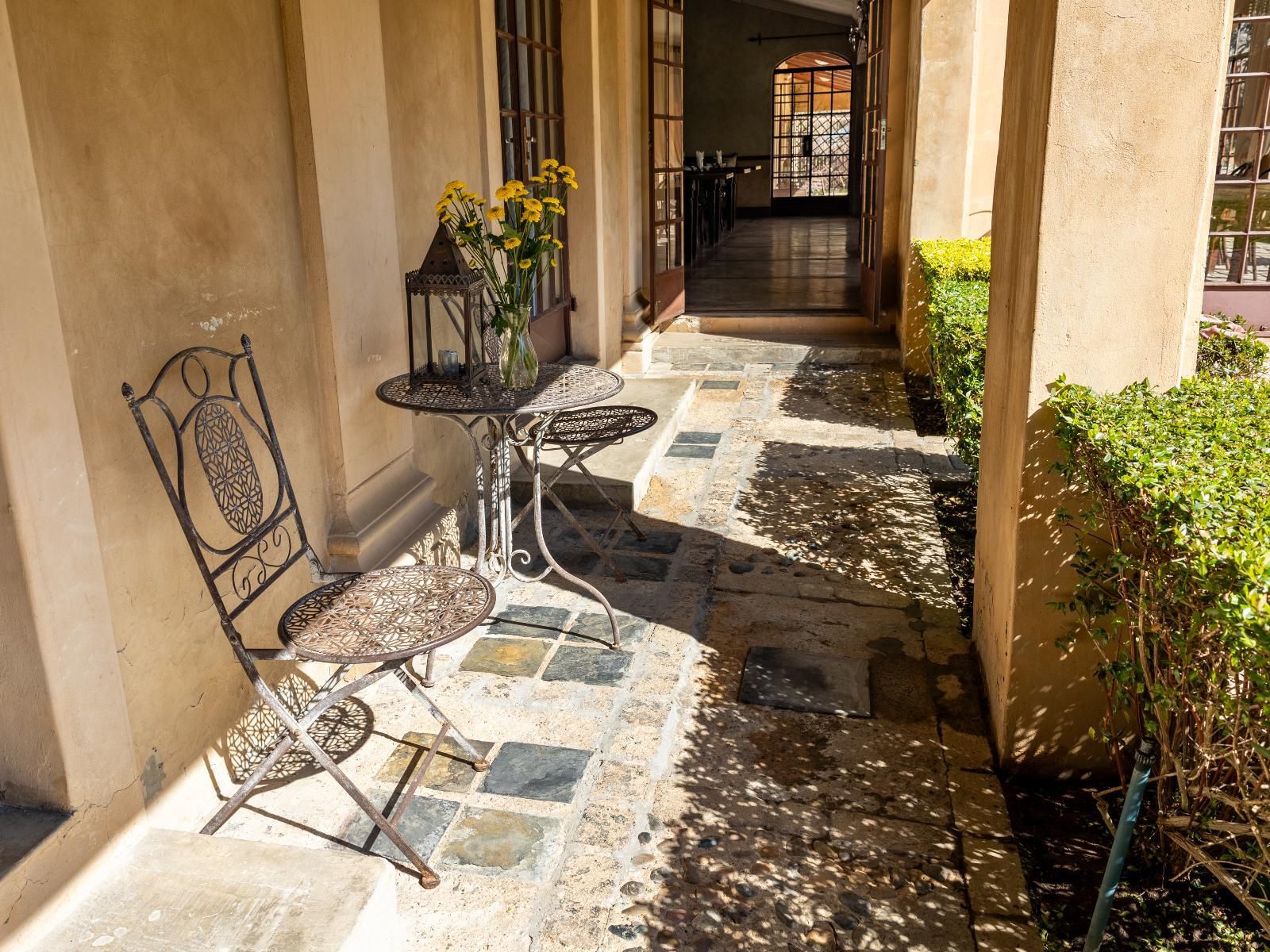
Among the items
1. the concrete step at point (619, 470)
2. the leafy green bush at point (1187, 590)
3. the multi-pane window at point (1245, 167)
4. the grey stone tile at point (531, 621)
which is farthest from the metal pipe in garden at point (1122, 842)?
the multi-pane window at point (1245, 167)

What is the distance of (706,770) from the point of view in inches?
110

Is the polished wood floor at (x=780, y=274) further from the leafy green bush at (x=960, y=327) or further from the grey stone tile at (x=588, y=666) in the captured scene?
the grey stone tile at (x=588, y=666)

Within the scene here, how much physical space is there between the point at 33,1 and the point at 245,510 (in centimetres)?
120

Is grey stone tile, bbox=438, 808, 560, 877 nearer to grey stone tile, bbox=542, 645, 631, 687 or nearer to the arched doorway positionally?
grey stone tile, bbox=542, 645, 631, 687

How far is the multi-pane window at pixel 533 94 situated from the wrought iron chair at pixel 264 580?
9.84 ft

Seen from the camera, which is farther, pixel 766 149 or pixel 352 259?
pixel 766 149

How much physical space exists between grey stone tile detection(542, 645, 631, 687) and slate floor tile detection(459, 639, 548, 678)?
0.20 ft

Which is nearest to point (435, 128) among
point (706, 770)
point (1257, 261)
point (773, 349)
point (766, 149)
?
point (706, 770)

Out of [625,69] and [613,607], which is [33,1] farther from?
[625,69]

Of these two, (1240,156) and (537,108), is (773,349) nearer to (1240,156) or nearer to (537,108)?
(537,108)

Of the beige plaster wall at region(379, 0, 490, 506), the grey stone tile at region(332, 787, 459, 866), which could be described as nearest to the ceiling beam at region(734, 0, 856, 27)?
the beige plaster wall at region(379, 0, 490, 506)

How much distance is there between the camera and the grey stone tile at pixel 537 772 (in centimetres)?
270

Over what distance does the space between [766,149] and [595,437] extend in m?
16.7

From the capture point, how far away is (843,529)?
15.1 ft
